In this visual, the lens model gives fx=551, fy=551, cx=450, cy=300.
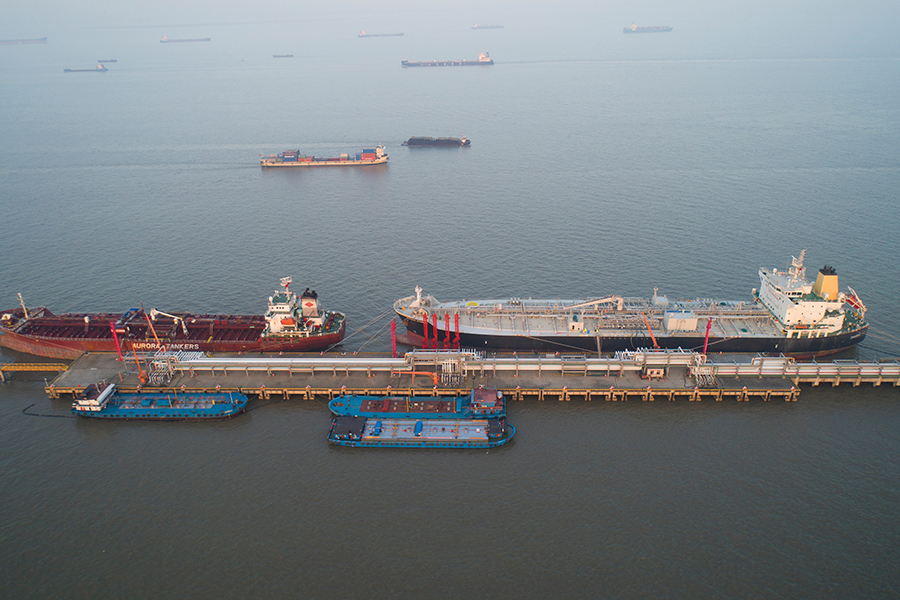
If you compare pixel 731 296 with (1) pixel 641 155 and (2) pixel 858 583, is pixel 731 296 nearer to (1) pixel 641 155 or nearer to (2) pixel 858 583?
(2) pixel 858 583

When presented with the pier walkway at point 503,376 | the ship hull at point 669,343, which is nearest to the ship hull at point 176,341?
the pier walkway at point 503,376

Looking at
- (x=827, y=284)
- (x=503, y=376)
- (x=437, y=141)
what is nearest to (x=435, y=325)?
(x=503, y=376)

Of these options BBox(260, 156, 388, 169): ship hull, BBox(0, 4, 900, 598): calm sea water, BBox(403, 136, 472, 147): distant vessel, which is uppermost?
BBox(403, 136, 472, 147): distant vessel

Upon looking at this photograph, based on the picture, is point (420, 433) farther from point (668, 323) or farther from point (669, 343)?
point (668, 323)

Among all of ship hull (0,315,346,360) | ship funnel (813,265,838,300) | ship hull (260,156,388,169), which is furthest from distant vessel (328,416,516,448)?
ship hull (260,156,388,169)

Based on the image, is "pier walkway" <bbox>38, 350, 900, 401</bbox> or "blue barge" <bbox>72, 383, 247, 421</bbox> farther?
"pier walkway" <bbox>38, 350, 900, 401</bbox>

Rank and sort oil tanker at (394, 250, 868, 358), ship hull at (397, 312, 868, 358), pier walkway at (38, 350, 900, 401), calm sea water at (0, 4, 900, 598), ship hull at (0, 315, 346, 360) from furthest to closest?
ship hull at (0, 315, 346, 360), ship hull at (397, 312, 868, 358), oil tanker at (394, 250, 868, 358), pier walkway at (38, 350, 900, 401), calm sea water at (0, 4, 900, 598)

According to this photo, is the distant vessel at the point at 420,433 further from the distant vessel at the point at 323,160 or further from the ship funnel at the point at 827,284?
the distant vessel at the point at 323,160

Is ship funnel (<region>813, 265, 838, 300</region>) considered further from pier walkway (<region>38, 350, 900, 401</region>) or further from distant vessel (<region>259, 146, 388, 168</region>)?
distant vessel (<region>259, 146, 388, 168</region>)
